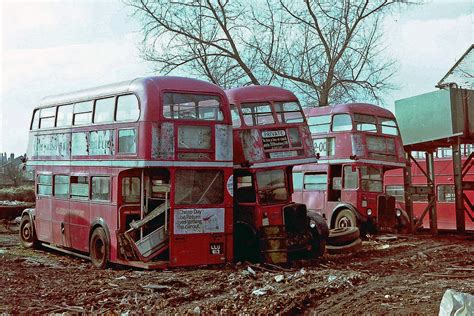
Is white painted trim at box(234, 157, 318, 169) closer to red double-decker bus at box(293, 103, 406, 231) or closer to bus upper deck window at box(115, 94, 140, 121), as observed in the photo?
bus upper deck window at box(115, 94, 140, 121)

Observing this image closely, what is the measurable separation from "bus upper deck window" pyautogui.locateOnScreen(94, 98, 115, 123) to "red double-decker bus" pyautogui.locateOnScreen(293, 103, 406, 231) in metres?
7.90

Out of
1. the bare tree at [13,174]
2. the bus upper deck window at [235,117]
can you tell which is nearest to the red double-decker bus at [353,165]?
the bus upper deck window at [235,117]

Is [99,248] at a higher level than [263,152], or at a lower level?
lower

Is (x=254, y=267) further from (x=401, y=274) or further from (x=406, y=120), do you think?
(x=406, y=120)

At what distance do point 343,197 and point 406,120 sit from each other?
14.1 ft

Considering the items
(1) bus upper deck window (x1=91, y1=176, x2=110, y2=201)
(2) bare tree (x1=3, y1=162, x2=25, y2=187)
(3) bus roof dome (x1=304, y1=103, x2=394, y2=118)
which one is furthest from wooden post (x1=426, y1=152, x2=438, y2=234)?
(2) bare tree (x1=3, y1=162, x2=25, y2=187)

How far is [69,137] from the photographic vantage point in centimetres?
1452

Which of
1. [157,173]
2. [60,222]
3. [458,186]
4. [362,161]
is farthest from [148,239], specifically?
[458,186]

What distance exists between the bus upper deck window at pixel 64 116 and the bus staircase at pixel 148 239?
3612 millimetres

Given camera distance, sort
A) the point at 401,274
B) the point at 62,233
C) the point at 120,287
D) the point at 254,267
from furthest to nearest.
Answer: the point at 62,233 → the point at 254,267 → the point at 401,274 → the point at 120,287

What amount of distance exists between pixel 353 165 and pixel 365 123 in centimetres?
144

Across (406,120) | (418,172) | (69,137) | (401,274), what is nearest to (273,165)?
(401,274)

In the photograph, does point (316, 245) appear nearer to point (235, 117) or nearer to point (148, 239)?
point (235, 117)

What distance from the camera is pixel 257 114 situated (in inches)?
565
